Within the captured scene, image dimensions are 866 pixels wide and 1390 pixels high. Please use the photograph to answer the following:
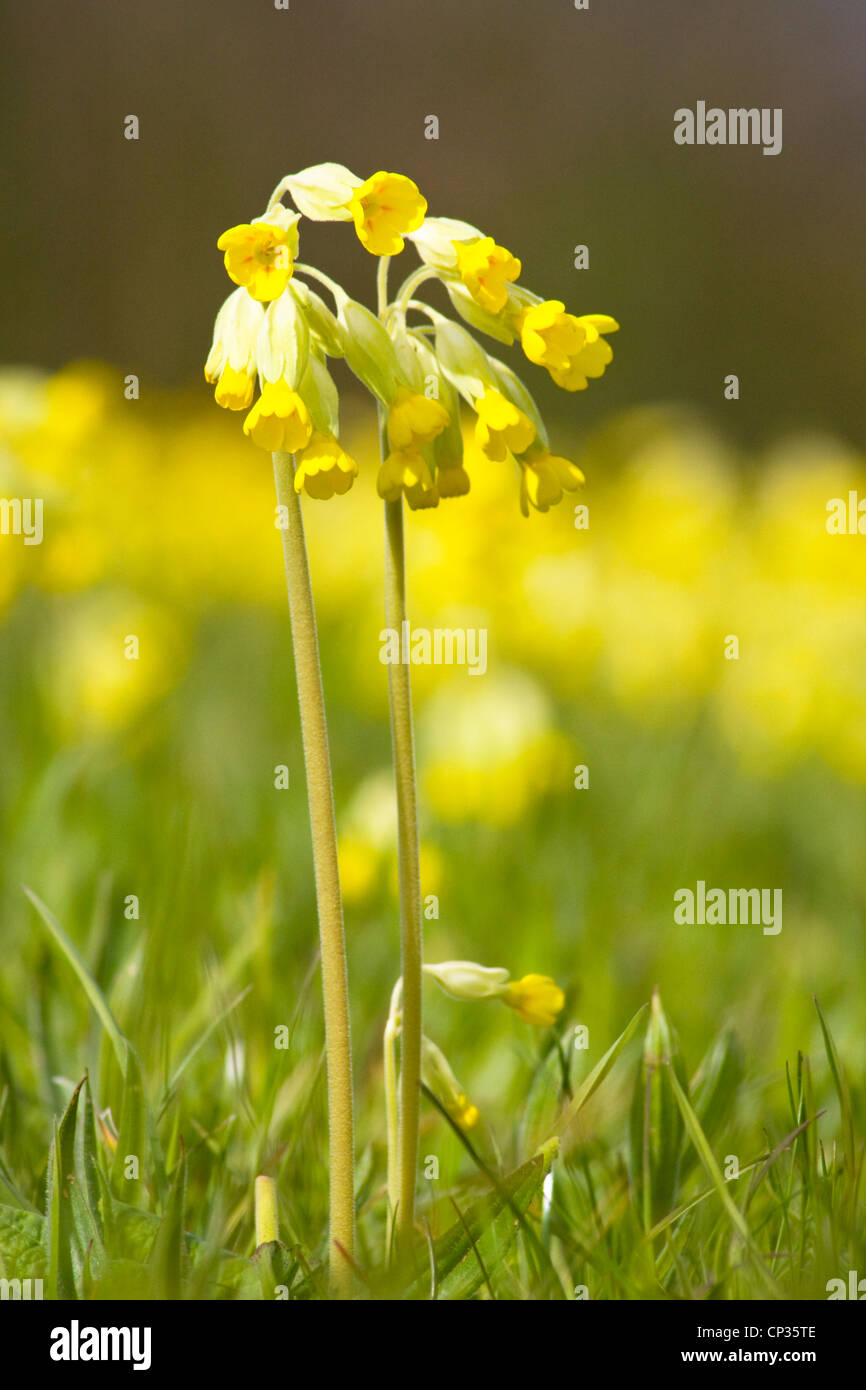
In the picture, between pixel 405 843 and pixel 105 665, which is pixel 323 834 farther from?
pixel 105 665

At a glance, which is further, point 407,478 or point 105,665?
point 105,665

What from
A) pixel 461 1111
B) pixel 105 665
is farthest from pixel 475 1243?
pixel 105 665

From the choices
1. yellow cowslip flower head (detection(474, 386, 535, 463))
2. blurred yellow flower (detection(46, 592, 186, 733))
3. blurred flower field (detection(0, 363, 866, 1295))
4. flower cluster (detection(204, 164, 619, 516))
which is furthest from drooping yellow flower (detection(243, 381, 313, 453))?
blurred yellow flower (detection(46, 592, 186, 733))

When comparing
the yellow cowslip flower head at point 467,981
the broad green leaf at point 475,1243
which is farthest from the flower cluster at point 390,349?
the broad green leaf at point 475,1243

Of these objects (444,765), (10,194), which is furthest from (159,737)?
(10,194)

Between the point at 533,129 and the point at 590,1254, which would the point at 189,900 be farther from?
the point at 533,129

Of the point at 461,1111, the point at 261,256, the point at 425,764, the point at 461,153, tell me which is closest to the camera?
the point at 261,256

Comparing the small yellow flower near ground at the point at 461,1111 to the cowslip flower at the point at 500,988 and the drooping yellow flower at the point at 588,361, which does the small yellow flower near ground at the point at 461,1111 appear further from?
the drooping yellow flower at the point at 588,361
